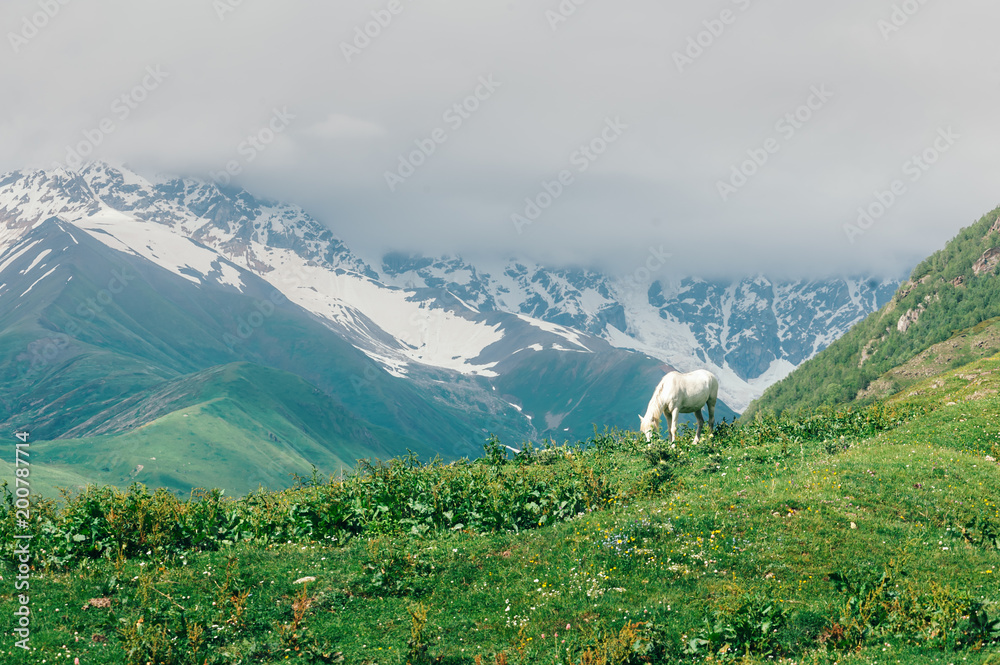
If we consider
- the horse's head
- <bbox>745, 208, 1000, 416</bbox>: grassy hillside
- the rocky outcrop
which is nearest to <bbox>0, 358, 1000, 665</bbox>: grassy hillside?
the horse's head

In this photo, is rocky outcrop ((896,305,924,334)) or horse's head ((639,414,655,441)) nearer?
horse's head ((639,414,655,441))

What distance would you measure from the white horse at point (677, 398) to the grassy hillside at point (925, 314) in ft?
405

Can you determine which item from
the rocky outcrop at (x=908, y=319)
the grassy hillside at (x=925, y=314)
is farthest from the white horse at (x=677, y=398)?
the rocky outcrop at (x=908, y=319)

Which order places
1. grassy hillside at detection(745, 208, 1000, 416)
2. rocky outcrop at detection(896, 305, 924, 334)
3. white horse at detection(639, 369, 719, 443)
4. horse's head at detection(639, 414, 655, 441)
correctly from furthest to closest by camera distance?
rocky outcrop at detection(896, 305, 924, 334) < grassy hillside at detection(745, 208, 1000, 416) < horse's head at detection(639, 414, 655, 441) < white horse at detection(639, 369, 719, 443)

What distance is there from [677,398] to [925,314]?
17167 centimetres

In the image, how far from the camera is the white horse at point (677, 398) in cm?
3166

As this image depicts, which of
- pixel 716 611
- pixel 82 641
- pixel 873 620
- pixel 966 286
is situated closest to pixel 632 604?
pixel 716 611

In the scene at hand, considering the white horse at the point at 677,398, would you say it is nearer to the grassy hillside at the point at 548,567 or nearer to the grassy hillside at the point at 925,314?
the grassy hillside at the point at 548,567

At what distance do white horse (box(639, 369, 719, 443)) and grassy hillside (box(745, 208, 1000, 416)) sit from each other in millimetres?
123334

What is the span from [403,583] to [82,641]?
22.2ft

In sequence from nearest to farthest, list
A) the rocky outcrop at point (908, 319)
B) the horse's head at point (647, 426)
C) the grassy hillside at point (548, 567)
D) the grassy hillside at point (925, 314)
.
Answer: the grassy hillside at point (548, 567), the horse's head at point (647, 426), the grassy hillside at point (925, 314), the rocky outcrop at point (908, 319)

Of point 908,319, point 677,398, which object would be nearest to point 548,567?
point 677,398

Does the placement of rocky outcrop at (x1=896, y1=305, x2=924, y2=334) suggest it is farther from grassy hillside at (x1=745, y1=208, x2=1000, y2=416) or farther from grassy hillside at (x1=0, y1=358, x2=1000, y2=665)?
grassy hillside at (x1=0, y1=358, x2=1000, y2=665)

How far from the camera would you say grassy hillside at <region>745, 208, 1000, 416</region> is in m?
156
